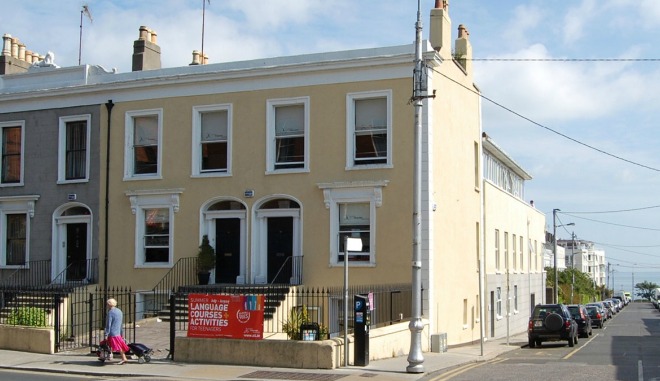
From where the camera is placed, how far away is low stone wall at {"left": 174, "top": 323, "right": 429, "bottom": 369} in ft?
59.7

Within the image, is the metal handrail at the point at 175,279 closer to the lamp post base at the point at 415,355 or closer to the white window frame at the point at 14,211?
the white window frame at the point at 14,211

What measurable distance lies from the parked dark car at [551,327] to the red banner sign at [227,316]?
14685mm

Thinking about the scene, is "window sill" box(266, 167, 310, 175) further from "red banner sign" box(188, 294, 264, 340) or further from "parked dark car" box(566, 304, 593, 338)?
"parked dark car" box(566, 304, 593, 338)

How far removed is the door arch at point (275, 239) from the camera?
26.3 meters

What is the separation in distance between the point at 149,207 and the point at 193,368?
35.6ft

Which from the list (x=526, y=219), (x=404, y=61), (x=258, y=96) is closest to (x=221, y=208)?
(x=258, y=96)

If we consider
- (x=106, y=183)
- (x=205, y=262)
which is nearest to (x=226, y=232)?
(x=205, y=262)

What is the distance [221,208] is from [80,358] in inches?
338

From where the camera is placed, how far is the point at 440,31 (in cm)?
2708

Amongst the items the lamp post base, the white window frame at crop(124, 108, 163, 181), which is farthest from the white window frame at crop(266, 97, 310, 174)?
the lamp post base

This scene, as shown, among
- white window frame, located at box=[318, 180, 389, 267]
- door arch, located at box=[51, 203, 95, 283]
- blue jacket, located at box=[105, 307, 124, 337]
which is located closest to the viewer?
blue jacket, located at box=[105, 307, 124, 337]

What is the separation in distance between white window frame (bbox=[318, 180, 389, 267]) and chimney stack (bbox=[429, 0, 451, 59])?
5274mm

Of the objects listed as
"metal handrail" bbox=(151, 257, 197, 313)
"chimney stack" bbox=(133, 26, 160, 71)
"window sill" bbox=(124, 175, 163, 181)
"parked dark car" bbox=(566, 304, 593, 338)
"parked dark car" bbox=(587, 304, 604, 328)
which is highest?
"chimney stack" bbox=(133, 26, 160, 71)

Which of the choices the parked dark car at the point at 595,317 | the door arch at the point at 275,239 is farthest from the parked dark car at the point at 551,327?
the parked dark car at the point at 595,317
